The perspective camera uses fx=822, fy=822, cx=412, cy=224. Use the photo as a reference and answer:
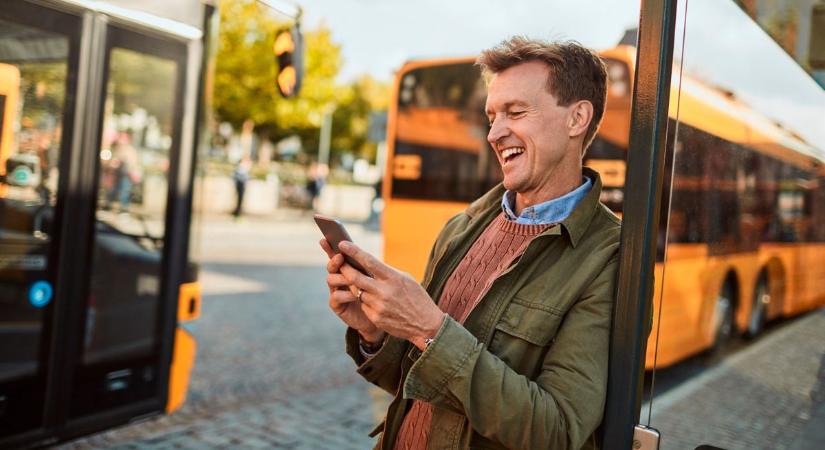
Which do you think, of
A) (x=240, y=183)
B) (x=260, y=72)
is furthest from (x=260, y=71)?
(x=240, y=183)

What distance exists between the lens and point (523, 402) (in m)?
1.52

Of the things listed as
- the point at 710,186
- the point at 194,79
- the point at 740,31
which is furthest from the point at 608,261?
the point at 194,79

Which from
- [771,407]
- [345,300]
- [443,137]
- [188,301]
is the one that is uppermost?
[443,137]

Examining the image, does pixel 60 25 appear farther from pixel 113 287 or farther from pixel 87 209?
pixel 113 287

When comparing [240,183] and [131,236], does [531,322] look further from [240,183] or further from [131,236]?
[240,183]

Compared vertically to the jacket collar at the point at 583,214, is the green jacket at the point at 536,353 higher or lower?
lower

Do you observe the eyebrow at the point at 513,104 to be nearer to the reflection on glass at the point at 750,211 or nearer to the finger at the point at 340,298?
the reflection on glass at the point at 750,211

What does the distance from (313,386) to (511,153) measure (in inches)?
205

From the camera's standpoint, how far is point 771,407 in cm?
217

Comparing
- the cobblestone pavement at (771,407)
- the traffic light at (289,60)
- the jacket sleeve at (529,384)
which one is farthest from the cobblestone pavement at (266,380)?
the jacket sleeve at (529,384)

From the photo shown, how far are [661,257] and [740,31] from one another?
903mm

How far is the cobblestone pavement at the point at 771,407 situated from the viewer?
1.81m

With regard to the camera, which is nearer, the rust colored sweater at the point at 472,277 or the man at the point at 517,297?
the man at the point at 517,297

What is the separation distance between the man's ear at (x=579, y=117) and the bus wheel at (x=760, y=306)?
2.33 metres
